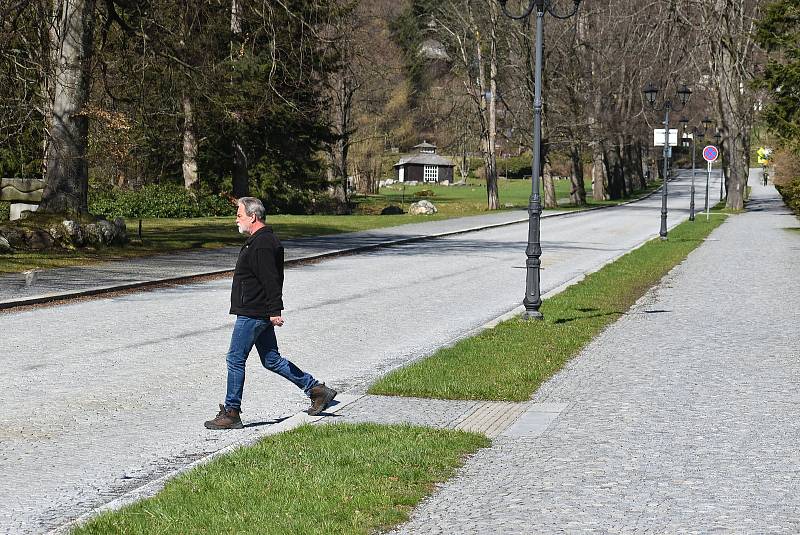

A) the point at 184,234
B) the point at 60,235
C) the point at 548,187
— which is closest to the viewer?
the point at 60,235

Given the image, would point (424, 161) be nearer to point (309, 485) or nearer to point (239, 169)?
point (239, 169)

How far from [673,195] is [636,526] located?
93388mm

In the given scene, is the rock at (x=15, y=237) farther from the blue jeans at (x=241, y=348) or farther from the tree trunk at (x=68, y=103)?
the blue jeans at (x=241, y=348)

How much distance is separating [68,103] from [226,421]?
18.8 meters

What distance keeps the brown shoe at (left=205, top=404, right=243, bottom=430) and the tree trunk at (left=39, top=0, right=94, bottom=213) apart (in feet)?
58.0

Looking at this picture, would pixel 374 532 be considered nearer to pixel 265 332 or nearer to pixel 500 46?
pixel 265 332

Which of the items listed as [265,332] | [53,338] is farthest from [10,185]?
[265,332]

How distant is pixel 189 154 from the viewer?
1882 inches

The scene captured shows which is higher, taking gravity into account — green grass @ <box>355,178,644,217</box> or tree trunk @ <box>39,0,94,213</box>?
tree trunk @ <box>39,0,94,213</box>

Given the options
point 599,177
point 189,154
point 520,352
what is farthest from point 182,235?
point 599,177

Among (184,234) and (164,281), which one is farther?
(184,234)

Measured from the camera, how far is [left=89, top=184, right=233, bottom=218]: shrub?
42062mm

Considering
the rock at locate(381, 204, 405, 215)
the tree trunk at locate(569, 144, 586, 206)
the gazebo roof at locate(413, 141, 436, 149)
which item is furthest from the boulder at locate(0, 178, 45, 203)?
the gazebo roof at locate(413, 141, 436, 149)

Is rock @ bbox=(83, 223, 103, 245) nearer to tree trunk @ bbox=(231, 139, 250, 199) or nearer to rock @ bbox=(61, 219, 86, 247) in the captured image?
rock @ bbox=(61, 219, 86, 247)
